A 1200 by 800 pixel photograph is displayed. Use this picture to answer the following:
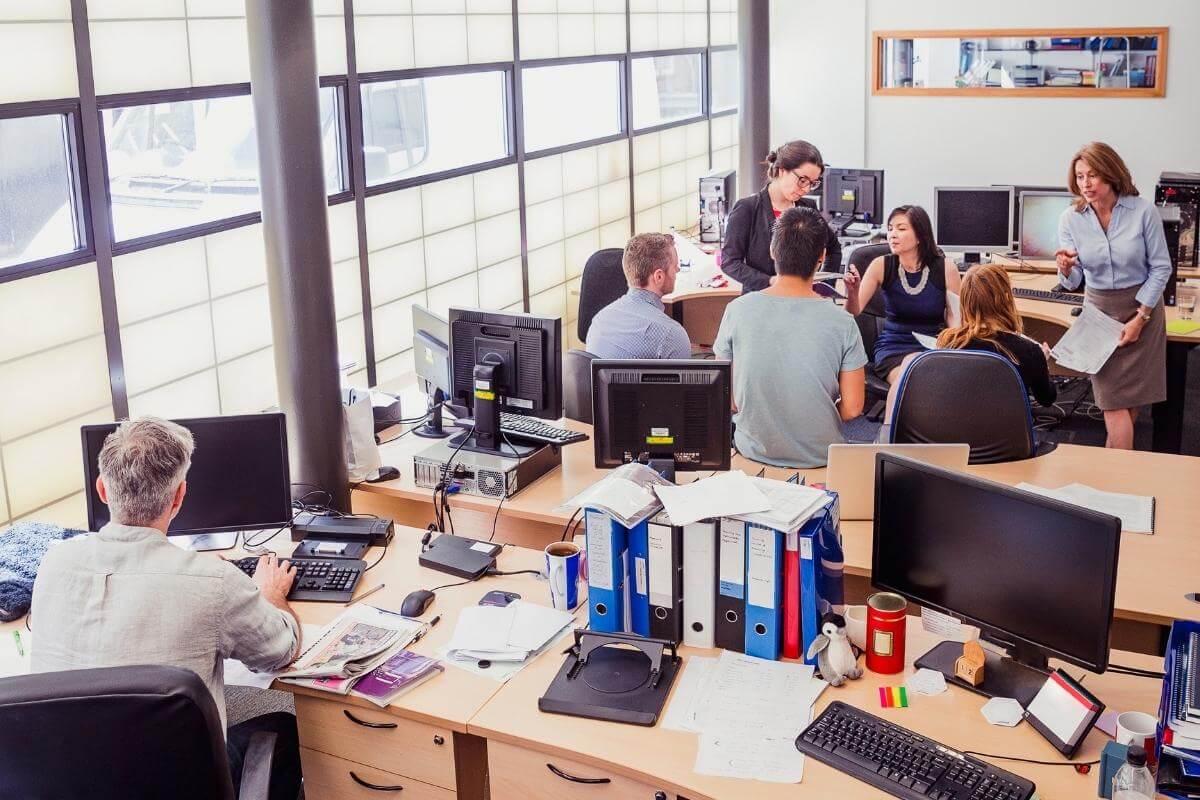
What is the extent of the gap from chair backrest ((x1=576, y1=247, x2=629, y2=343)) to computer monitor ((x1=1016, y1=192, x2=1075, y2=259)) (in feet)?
7.90

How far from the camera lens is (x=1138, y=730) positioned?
7.83 ft

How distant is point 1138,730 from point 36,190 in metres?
3.49

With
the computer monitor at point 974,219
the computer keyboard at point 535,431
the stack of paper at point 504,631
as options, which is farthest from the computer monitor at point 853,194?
the stack of paper at point 504,631

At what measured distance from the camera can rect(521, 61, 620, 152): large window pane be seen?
22.3ft

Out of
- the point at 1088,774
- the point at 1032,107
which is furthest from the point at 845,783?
the point at 1032,107

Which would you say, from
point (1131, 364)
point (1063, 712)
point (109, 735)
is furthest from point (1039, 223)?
point (109, 735)

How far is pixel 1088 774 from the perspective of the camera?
241cm

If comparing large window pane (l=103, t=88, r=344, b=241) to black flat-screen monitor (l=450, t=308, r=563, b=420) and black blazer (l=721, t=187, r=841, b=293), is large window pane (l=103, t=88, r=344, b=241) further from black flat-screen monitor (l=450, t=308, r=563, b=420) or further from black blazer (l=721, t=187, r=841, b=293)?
black blazer (l=721, t=187, r=841, b=293)

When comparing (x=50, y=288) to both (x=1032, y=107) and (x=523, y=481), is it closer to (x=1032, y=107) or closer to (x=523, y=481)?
(x=523, y=481)

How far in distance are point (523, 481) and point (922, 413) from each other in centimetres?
136

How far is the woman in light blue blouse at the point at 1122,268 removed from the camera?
5.22 meters

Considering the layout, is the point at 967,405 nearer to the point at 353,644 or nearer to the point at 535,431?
the point at 535,431

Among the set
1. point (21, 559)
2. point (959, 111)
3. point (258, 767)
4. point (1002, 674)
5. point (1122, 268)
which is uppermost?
point (959, 111)

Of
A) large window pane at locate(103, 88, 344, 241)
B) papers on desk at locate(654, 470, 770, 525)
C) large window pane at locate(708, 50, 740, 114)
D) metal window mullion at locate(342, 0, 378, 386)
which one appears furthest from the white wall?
papers on desk at locate(654, 470, 770, 525)
